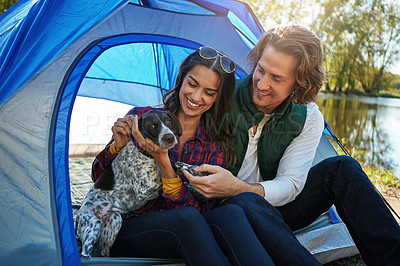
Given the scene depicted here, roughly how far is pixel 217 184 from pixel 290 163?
567 millimetres

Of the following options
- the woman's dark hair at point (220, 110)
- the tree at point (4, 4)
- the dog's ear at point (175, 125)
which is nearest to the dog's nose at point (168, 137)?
the dog's ear at point (175, 125)

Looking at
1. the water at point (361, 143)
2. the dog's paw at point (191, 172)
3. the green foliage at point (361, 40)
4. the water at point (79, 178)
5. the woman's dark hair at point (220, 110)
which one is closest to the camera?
the dog's paw at point (191, 172)

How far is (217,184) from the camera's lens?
6.63 ft

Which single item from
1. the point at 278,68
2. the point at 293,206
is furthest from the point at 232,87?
the point at 293,206

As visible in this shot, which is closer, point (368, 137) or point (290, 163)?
point (290, 163)

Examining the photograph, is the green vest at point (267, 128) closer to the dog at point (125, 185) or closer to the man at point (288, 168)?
the man at point (288, 168)

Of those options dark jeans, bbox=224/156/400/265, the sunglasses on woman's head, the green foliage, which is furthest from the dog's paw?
the green foliage

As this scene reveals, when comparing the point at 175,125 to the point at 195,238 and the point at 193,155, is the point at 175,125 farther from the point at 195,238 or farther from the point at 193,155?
the point at 195,238

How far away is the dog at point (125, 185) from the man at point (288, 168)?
1.02 ft

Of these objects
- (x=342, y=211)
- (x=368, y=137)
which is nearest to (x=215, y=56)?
(x=342, y=211)

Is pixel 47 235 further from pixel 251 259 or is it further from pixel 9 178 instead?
pixel 251 259

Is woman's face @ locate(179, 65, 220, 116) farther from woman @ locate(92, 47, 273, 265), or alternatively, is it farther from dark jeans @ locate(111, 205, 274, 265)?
dark jeans @ locate(111, 205, 274, 265)

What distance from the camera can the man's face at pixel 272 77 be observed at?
2178 millimetres

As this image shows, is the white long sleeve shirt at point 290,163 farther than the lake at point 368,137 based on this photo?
No
